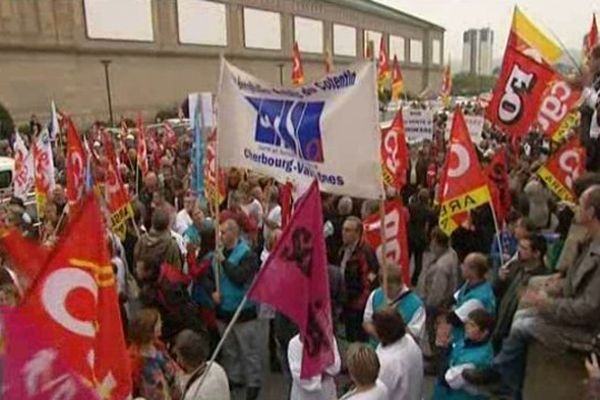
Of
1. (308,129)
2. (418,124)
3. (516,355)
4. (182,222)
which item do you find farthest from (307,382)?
(418,124)

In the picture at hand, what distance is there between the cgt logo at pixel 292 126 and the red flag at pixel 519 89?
368 cm

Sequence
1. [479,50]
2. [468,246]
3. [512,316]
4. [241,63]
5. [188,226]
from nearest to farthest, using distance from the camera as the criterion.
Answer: [512,316] < [468,246] < [188,226] < [241,63] < [479,50]

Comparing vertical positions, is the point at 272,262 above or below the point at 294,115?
below

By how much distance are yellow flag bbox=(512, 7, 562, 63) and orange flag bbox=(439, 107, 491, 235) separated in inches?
94.5

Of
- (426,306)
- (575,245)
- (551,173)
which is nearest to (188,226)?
(426,306)

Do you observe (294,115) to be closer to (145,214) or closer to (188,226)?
(188,226)

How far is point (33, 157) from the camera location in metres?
9.33

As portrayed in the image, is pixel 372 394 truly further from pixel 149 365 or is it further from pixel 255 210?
pixel 255 210

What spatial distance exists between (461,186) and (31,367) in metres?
4.32

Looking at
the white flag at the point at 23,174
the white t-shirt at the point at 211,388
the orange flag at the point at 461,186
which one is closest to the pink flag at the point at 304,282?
the white t-shirt at the point at 211,388

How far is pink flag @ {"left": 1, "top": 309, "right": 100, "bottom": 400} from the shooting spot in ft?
7.89

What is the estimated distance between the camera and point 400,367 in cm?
374

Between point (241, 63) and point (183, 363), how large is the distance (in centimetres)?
5304

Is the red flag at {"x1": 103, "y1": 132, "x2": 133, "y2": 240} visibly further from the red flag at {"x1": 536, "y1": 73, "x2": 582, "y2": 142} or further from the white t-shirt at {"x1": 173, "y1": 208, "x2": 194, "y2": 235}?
the red flag at {"x1": 536, "y1": 73, "x2": 582, "y2": 142}
